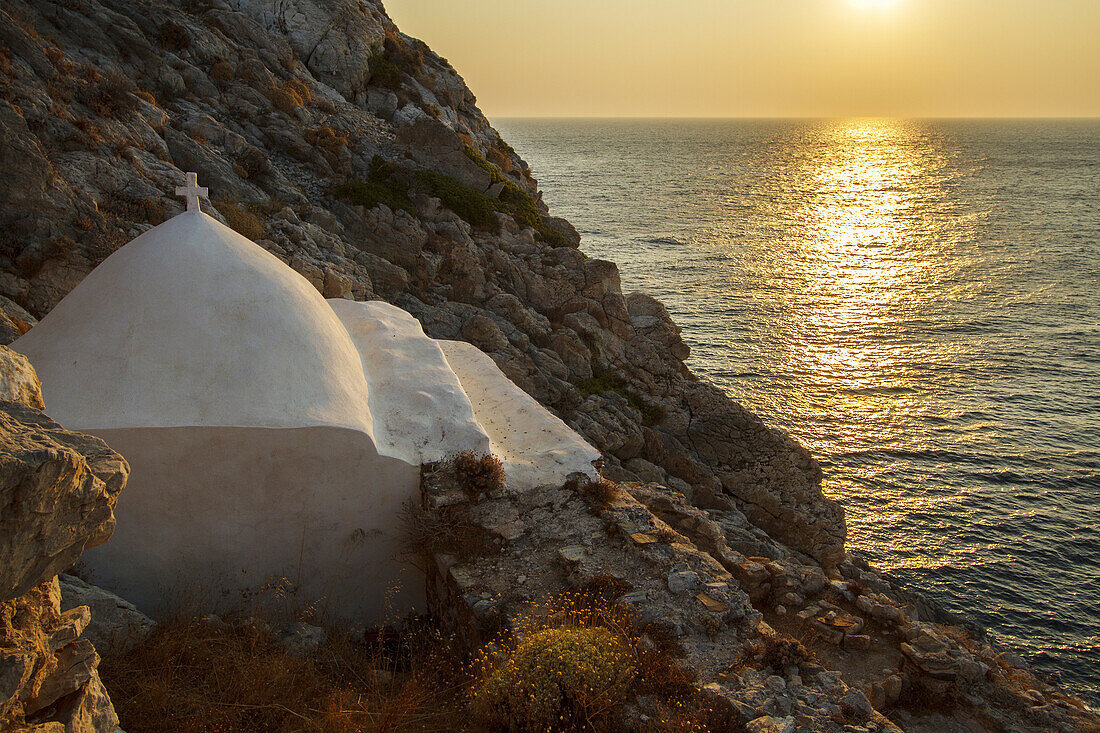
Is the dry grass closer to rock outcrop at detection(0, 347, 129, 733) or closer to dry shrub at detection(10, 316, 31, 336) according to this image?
rock outcrop at detection(0, 347, 129, 733)

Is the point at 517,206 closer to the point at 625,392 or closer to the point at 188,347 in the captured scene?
the point at 625,392

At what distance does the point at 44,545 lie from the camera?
3.17m

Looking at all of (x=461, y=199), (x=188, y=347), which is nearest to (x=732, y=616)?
(x=188, y=347)

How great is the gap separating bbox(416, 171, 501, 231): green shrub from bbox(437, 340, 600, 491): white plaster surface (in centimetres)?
1036

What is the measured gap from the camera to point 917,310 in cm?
4519

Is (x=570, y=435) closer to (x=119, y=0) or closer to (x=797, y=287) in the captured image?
(x=119, y=0)

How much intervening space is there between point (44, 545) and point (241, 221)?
14110 millimetres

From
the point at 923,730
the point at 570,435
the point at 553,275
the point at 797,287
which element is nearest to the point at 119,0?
the point at 553,275

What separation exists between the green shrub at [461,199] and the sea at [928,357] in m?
14.9

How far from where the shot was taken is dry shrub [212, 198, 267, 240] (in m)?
15.8

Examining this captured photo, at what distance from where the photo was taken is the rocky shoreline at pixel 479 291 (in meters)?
8.09

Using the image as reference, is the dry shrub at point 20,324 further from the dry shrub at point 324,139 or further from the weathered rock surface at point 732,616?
the dry shrub at point 324,139

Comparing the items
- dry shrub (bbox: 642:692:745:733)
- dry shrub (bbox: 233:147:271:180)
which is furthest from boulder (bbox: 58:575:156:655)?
dry shrub (bbox: 233:147:271:180)

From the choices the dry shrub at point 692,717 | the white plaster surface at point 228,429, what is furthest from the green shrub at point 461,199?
the dry shrub at point 692,717
